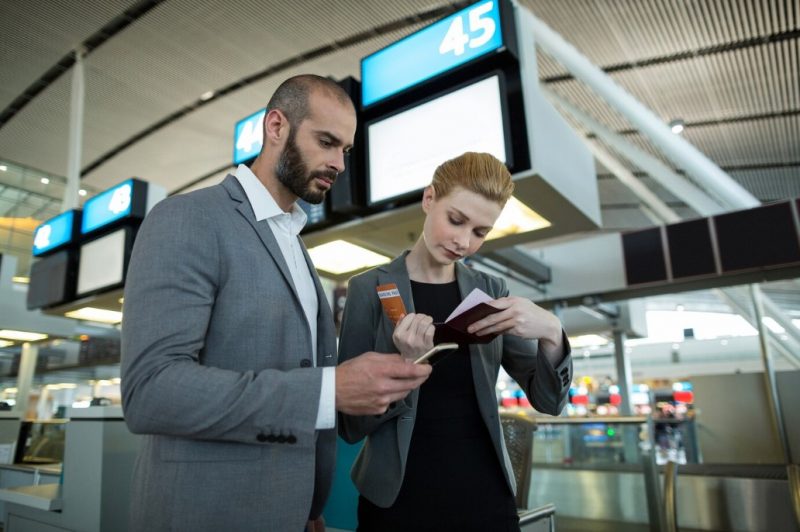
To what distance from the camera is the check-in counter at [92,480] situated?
2834 mm

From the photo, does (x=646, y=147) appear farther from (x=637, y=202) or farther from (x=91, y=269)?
(x=91, y=269)

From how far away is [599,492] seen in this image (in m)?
5.71

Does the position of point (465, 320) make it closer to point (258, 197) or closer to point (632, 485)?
point (258, 197)

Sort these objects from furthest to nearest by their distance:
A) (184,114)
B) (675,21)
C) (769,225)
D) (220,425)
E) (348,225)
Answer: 1. (184,114)
2. (675,21)
3. (769,225)
4. (348,225)
5. (220,425)

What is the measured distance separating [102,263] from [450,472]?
5.39 meters

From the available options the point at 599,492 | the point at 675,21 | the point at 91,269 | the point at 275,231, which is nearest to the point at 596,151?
the point at 675,21

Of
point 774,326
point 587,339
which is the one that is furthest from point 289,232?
point 587,339

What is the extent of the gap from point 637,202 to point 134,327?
1612 cm

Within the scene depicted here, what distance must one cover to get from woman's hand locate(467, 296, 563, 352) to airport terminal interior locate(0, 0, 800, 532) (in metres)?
1.10

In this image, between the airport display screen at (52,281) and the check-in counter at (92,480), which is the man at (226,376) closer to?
the check-in counter at (92,480)

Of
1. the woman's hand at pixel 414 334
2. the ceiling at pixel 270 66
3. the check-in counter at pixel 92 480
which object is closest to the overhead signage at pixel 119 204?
the check-in counter at pixel 92 480

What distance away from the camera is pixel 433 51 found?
334 cm

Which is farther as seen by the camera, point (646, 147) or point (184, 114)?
point (646, 147)

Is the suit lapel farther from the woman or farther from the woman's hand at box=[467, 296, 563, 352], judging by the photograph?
the woman's hand at box=[467, 296, 563, 352]
